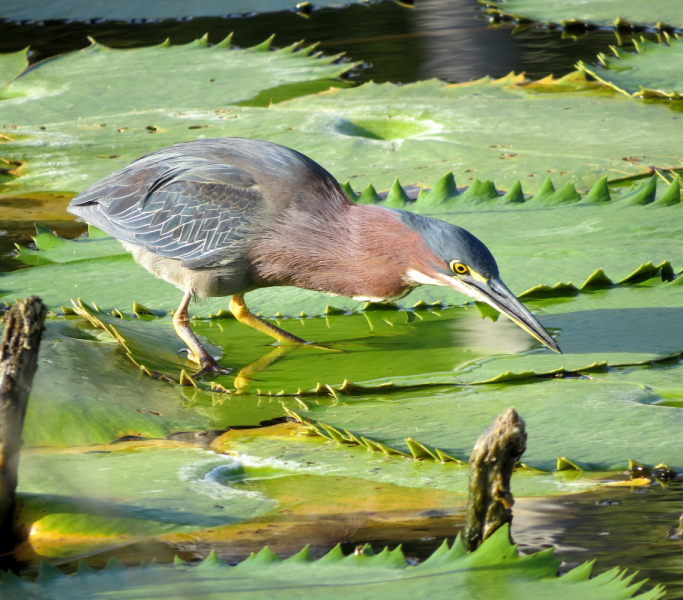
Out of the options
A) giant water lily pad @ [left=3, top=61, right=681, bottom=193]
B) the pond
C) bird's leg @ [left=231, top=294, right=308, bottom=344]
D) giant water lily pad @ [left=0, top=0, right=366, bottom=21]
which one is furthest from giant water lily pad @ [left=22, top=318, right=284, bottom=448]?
giant water lily pad @ [left=0, top=0, right=366, bottom=21]

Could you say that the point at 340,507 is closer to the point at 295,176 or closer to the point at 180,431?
the point at 180,431

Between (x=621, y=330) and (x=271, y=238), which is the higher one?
(x=271, y=238)

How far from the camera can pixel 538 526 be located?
2.39 m

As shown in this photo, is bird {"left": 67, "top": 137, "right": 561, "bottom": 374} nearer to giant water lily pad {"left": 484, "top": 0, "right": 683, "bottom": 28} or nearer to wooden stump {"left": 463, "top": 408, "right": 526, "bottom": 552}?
wooden stump {"left": 463, "top": 408, "right": 526, "bottom": 552}

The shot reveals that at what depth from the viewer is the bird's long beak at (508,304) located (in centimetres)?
337

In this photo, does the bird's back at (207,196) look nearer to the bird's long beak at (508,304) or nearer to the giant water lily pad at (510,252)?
the giant water lily pad at (510,252)

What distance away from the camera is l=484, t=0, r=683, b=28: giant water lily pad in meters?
8.79

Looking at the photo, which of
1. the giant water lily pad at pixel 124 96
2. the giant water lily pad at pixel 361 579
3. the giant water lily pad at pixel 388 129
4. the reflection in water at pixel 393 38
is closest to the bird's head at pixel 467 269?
the giant water lily pad at pixel 361 579

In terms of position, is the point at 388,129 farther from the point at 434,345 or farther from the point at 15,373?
the point at 15,373

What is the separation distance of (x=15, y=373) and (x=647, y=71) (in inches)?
242

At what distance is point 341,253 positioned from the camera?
382 centimetres

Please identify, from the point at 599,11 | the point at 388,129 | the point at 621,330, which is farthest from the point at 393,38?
the point at 621,330

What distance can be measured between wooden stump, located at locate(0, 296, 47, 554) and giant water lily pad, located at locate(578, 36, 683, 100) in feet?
17.2

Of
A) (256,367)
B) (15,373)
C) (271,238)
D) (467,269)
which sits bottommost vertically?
(256,367)
